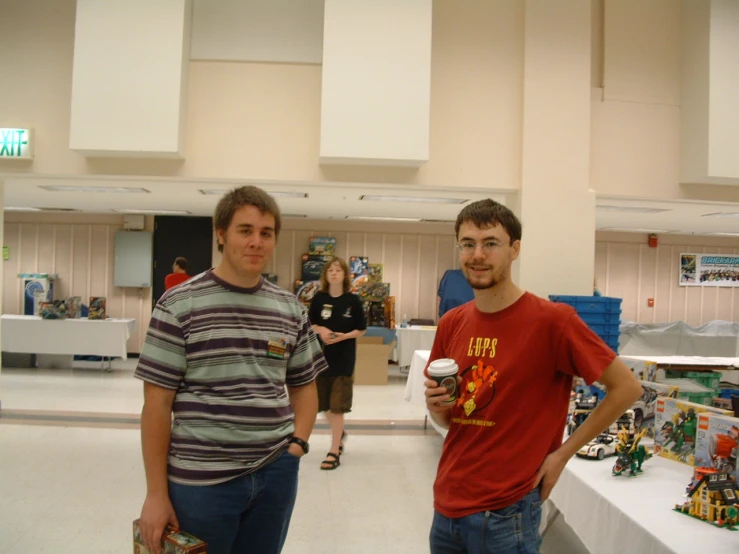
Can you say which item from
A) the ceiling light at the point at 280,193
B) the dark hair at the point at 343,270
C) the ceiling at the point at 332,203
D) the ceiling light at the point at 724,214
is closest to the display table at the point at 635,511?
the dark hair at the point at 343,270

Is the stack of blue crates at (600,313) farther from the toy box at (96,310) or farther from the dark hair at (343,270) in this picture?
the toy box at (96,310)

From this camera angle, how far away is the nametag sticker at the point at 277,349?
1662 millimetres

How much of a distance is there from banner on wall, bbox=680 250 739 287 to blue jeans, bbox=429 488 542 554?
1198 centimetres

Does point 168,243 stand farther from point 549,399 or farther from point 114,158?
point 549,399

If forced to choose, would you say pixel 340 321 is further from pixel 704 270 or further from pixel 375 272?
pixel 704 270

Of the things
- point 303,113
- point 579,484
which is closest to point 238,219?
point 579,484

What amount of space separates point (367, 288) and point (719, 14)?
6.83m

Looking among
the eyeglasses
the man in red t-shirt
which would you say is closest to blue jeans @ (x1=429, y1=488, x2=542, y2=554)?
the man in red t-shirt

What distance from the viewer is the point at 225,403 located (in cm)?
157

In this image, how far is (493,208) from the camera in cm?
159

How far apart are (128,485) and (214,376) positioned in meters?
3.20

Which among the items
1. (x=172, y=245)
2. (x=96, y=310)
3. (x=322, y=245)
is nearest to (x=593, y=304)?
(x=322, y=245)

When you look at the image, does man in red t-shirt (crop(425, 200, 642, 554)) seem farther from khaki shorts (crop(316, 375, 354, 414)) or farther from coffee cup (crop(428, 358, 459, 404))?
khaki shorts (crop(316, 375, 354, 414))

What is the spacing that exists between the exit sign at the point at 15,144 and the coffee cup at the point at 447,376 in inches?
207
